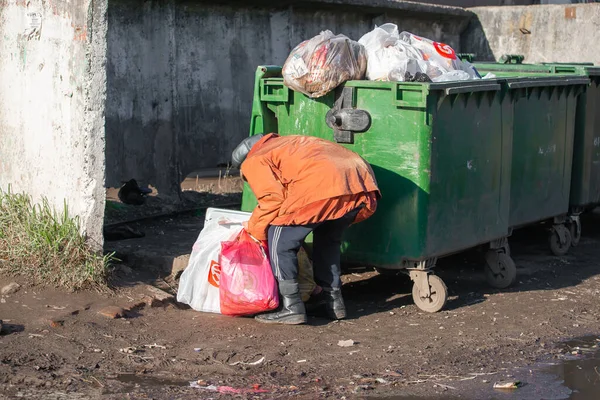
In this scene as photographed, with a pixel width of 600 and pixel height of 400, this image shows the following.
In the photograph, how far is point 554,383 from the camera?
478 cm

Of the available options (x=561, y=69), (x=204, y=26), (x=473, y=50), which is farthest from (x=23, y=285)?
(x=473, y=50)

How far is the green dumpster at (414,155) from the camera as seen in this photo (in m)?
5.83

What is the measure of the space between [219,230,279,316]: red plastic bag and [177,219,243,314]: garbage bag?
109mm

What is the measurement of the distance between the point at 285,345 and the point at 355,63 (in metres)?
1.95

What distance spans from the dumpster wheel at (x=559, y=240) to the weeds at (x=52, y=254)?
13.0 feet

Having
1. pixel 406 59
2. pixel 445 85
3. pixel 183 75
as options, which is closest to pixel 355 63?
pixel 406 59

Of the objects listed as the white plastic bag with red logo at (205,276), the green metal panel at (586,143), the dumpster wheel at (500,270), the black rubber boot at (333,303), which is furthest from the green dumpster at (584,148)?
the white plastic bag with red logo at (205,276)

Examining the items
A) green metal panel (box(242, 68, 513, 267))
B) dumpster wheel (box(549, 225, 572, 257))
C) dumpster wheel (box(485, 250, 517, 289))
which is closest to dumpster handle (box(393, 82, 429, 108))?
green metal panel (box(242, 68, 513, 267))

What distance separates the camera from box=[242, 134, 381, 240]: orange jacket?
17.3ft

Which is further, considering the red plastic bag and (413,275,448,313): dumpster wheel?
(413,275,448,313): dumpster wheel

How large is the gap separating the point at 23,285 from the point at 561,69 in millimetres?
5230

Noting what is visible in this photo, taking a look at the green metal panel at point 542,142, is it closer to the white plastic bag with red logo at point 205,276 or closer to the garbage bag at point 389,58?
the garbage bag at point 389,58

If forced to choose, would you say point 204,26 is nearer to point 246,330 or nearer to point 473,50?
point 246,330

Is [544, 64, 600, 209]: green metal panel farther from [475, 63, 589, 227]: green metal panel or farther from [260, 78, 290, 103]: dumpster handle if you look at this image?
[260, 78, 290, 103]: dumpster handle
